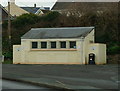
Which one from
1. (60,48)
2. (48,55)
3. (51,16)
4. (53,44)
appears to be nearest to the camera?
(60,48)

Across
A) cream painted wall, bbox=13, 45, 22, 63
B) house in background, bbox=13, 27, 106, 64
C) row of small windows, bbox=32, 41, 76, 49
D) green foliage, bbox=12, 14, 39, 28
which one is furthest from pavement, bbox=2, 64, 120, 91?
green foliage, bbox=12, 14, 39, 28

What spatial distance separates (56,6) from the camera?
3063 inches

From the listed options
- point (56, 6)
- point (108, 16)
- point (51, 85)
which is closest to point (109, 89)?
point (51, 85)

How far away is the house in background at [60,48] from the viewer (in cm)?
3744

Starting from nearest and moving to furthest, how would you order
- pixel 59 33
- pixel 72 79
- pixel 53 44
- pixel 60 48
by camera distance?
1. pixel 72 79
2. pixel 60 48
3. pixel 53 44
4. pixel 59 33

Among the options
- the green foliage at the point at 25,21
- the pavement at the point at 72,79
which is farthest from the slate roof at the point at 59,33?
the pavement at the point at 72,79


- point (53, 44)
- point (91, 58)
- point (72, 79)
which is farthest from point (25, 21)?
point (72, 79)

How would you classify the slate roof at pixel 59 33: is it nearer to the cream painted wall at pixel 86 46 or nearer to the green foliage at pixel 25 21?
the cream painted wall at pixel 86 46

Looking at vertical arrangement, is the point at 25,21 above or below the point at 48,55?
above

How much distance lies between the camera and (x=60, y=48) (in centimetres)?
3856

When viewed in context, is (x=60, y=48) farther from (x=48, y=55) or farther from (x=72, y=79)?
(x=72, y=79)

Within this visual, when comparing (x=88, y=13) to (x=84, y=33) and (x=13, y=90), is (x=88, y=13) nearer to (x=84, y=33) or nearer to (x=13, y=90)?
(x=84, y=33)

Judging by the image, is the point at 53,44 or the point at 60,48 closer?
the point at 60,48

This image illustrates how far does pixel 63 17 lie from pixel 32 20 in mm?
5234
